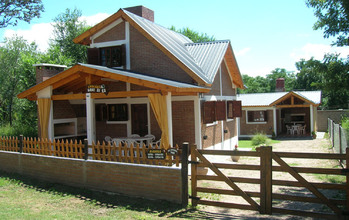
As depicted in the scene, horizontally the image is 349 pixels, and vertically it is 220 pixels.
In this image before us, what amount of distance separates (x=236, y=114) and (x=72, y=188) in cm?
1080

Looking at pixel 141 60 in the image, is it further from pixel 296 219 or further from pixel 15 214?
pixel 296 219

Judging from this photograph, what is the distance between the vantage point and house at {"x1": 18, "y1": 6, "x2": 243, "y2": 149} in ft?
40.8

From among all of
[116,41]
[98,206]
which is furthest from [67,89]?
[98,206]

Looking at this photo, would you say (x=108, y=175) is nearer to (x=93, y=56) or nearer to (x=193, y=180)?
(x=193, y=180)

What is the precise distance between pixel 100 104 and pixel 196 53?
17.1ft

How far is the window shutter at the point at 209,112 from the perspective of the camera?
1350cm

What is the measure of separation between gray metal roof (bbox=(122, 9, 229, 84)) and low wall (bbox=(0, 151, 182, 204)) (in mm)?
5602

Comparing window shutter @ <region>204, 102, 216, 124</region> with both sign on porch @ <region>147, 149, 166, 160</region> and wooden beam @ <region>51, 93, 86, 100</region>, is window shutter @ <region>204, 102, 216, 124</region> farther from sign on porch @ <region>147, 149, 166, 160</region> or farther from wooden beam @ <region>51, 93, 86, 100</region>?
sign on porch @ <region>147, 149, 166, 160</region>

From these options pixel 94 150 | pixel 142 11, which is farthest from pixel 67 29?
pixel 94 150

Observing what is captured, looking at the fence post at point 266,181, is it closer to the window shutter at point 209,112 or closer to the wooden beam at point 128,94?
the wooden beam at point 128,94

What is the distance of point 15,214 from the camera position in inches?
261

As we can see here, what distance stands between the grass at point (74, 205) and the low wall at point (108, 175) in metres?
0.20

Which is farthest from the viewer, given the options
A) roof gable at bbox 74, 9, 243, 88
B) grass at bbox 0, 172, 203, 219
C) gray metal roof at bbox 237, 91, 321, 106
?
gray metal roof at bbox 237, 91, 321, 106

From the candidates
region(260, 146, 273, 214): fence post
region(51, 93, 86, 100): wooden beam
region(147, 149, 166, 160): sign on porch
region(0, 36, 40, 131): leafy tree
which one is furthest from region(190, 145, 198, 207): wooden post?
region(0, 36, 40, 131): leafy tree
